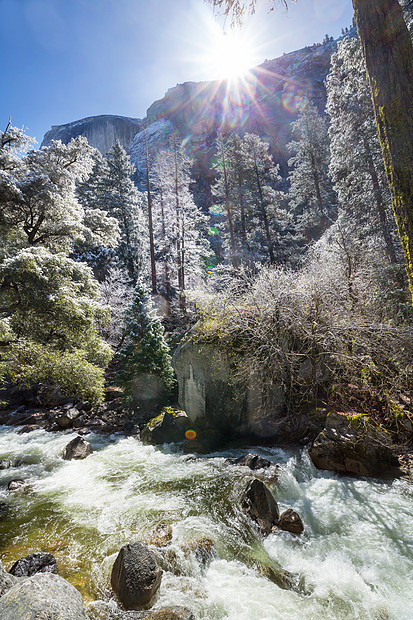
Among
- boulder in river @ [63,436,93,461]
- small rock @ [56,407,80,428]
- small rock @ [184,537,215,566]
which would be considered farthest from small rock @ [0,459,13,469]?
small rock @ [184,537,215,566]

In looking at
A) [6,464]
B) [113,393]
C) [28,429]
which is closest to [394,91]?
[6,464]

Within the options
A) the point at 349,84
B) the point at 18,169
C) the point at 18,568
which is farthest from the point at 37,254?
the point at 349,84

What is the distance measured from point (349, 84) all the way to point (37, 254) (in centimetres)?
1378

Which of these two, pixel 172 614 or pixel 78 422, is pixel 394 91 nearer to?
pixel 172 614

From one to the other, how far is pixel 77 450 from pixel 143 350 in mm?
4308

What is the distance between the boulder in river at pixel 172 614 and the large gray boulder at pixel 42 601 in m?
0.70

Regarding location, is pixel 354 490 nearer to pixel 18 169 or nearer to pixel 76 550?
pixel 76 550

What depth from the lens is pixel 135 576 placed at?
140 inches

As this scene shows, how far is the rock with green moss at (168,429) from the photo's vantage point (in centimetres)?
909

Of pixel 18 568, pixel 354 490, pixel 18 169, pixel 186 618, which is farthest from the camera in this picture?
pixel 18 169

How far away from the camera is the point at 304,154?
23531mm

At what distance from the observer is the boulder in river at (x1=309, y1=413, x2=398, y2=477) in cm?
623

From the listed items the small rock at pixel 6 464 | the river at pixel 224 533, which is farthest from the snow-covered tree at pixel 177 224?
the river at pixel 224 533

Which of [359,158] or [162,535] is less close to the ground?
[359,158]
